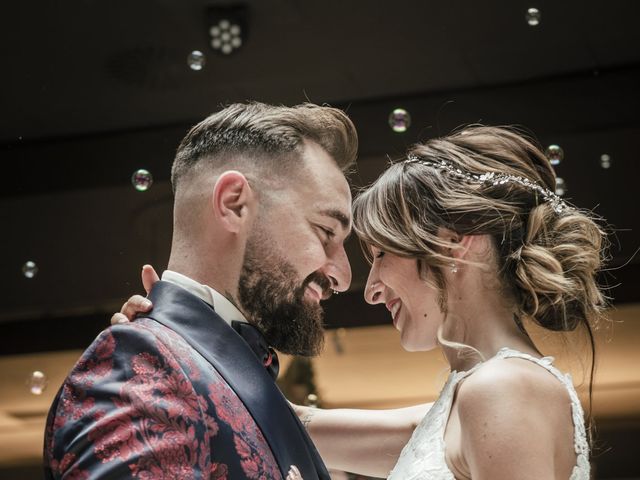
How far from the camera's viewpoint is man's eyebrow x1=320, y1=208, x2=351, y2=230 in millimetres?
1651

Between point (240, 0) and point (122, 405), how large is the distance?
212 cm

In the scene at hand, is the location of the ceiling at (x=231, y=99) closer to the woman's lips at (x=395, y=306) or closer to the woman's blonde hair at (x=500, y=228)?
the woman's lips at (x=395, y=306)

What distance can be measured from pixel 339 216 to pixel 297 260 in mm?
122

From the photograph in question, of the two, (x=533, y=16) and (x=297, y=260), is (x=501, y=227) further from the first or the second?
(x=533, y=16)

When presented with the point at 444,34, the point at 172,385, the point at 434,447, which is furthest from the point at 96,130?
the point at 172,385

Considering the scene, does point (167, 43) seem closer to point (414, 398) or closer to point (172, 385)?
point (414, 398)

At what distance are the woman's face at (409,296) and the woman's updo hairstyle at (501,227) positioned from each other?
33 mm

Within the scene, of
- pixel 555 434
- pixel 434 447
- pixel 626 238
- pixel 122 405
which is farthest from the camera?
pixel 626 238

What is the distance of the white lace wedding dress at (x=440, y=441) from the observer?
1.67 metres

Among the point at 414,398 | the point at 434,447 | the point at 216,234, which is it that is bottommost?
the point at 414,398

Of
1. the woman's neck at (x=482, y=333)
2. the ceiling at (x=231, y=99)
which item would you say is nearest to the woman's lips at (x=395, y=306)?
the woman's neck at (x=482, y=333)

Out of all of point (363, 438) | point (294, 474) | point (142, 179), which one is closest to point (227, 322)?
point (294, 474)

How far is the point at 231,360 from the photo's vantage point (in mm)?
1471

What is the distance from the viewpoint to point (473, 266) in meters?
1.84
